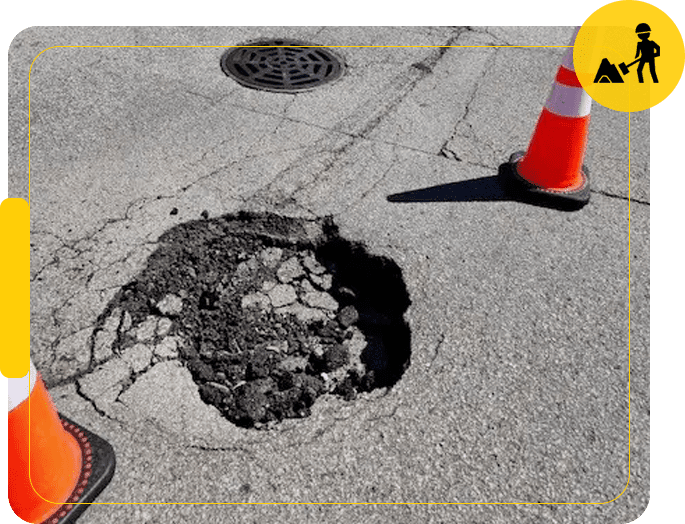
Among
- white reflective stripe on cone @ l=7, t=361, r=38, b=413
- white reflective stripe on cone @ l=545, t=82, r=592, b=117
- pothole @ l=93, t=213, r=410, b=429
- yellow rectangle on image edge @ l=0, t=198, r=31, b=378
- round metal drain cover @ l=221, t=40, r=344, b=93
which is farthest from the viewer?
round metal drain cover @ l=221, t=40, r=344, b=93

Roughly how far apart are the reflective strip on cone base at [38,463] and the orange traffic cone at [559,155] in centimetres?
288

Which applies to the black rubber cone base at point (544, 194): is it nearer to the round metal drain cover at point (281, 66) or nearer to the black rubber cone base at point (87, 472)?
the round metal drain cover at point (281, 66)

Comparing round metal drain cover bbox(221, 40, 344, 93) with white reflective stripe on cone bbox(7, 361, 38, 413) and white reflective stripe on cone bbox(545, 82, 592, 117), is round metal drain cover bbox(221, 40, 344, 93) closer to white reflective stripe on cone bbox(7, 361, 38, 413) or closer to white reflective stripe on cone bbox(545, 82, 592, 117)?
white reflective stripe on cone bbox(545, 82, 592, 117)

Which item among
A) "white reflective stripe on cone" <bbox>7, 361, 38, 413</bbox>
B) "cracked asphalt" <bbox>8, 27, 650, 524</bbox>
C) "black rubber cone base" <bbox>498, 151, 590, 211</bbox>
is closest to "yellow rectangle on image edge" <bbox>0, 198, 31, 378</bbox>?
"white reflective stripe on cone" <bbox>7, 361, 38, 413</bbox>

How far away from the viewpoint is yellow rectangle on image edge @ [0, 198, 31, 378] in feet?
5.97

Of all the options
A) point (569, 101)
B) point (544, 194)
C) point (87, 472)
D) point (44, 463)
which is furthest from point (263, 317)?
point (569, 101)

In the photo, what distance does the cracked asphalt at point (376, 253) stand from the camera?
233 cm

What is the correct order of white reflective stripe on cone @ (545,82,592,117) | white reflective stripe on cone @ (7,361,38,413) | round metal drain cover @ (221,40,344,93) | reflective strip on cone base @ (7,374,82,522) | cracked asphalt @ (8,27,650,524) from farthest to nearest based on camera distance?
round metal drain cover @ (221,40,344,93), white reflective stripe on cone @ (545,82,592,117), cracked asphalt @ (8,27,650,524), reflective strip on cone base @ (7,374,82,522), white reflective stripe on cone @ (7,361,38,413)

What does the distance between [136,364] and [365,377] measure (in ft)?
3.46

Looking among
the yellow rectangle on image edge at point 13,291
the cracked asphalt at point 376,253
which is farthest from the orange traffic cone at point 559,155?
the yellow rectangle on image edge at point 13,291

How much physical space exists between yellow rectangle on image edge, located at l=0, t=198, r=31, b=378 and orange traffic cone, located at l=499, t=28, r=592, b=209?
2.86 metres

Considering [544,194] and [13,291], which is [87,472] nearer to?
[13,291]

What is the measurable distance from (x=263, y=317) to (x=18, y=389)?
4.19 feet

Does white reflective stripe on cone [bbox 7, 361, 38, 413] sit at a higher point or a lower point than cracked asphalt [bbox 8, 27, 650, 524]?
higher
